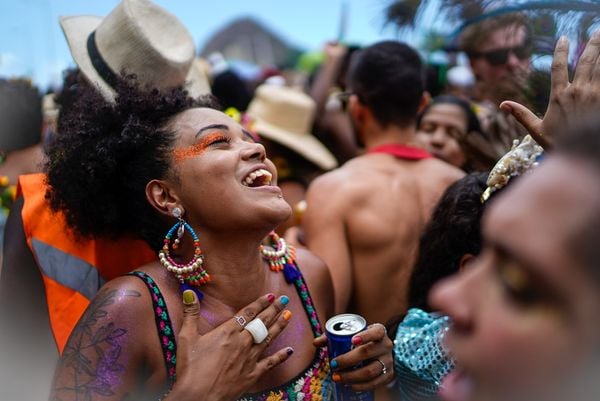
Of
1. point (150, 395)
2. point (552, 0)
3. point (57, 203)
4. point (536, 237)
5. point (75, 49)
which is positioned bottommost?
point (150, 395)

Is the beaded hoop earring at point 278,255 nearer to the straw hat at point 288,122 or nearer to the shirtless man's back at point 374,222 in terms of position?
the shirtless man's back at point 374,222

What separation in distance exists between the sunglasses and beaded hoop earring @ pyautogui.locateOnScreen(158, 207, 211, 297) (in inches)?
71.1

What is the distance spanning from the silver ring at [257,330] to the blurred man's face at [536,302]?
1.17 m

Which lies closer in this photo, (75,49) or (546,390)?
(546,390)

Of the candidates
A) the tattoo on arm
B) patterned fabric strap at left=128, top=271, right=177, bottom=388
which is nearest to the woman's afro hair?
patterned fabric strap at left=128, top=271, right=177, bottom=388

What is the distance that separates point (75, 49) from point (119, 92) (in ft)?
2.13

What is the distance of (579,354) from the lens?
760 mm

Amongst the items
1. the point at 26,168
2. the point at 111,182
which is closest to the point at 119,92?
the point at 111,182

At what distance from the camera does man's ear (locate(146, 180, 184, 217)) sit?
218 cm

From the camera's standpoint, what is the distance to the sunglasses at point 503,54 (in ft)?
10.1

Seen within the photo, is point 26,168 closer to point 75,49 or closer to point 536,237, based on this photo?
point 75,49

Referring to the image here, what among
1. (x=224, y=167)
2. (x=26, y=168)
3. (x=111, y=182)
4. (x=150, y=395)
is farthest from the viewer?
(x=26, y=168)

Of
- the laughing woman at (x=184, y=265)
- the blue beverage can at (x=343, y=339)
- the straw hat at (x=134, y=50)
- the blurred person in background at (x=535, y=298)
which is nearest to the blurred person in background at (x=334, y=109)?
the straw hat at (x=134, y=50)

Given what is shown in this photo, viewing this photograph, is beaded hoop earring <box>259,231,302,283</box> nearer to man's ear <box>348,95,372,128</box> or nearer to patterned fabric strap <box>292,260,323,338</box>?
patterned fabric strap <box>292,260,323,338</box>
